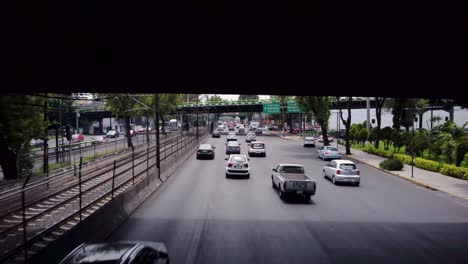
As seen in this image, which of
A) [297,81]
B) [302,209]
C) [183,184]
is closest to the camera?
[297,81]

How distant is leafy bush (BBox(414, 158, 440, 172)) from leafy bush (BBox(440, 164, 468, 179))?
1210 millimetres

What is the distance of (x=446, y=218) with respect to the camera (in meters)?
17.9

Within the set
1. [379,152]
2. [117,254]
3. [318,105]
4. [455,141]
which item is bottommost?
[379,152]

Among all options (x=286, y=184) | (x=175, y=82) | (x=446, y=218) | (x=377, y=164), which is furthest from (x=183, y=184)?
(x=377, y=164)

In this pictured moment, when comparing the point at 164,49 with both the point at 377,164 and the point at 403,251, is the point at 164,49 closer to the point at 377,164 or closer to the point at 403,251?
the point at 403,251

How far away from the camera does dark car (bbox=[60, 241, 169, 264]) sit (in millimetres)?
7805

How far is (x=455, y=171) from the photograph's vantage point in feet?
98.1

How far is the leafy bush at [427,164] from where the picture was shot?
33.2m

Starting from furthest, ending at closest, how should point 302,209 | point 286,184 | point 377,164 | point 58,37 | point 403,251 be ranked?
point 377,164 < point 286,184 < point 302,209 < point 403,251 < point 58,37

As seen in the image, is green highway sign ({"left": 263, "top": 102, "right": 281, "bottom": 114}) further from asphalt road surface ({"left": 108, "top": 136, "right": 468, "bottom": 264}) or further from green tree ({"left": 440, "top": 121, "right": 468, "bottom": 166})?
asphalt road surface ({"left": 108, "top": 136, "right": 468, "bottom": 264})

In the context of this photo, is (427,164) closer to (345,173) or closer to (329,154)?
(329,154)

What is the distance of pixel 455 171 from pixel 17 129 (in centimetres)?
2929

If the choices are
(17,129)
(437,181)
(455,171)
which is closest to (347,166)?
(437,181)

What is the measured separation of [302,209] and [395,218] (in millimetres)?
4017
